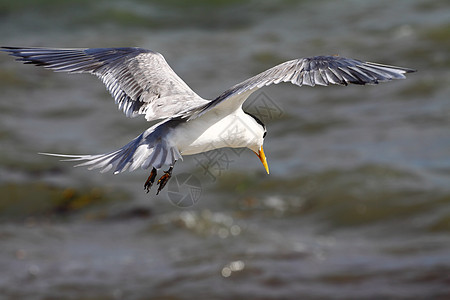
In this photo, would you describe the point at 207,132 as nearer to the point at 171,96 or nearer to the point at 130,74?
the point at 171,96

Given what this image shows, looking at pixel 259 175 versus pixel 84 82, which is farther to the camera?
pixel 84 82

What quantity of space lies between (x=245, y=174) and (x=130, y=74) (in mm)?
6506

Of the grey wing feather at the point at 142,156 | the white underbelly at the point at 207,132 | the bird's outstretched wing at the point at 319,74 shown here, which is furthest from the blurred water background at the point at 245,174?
the bird's outstretched wing at the point at 319,74

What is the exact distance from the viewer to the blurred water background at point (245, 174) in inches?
360

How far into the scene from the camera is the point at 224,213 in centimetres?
1088

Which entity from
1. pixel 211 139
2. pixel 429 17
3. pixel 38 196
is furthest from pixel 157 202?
pixel 429 17

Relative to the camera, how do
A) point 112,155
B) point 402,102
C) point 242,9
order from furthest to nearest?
point 242,9 → point 402,102 → point 112,155

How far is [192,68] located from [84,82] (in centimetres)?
223

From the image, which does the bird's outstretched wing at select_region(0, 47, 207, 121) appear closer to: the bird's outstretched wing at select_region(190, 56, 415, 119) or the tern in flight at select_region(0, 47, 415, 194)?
the tern in flight at select_region(0, 47, 415, 194)

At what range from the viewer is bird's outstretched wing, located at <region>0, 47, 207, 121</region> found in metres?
5.10

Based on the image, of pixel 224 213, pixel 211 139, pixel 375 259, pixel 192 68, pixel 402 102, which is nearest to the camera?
pixel 211 139

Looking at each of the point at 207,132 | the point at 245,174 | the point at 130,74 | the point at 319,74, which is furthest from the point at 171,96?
the point at 245,174

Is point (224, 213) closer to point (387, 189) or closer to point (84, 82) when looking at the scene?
point (387, 189)

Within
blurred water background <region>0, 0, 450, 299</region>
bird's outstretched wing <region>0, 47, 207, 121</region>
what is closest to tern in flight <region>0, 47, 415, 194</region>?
bird's outstretched wing <region>0, 47, 207, 121</region>
